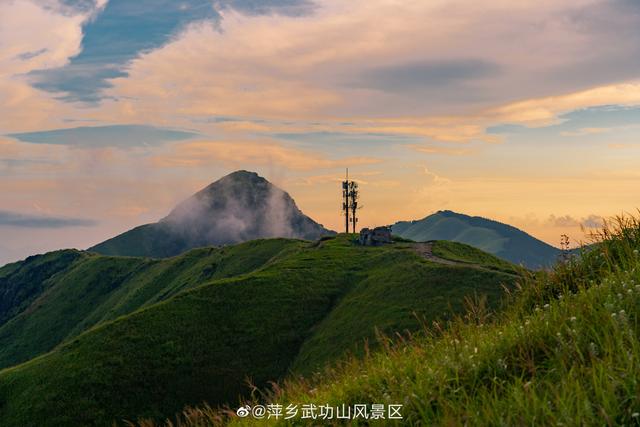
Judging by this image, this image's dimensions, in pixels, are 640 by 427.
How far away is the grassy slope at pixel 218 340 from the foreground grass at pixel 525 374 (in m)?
58.2

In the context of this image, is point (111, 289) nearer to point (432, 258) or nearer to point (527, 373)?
point (432, 258)

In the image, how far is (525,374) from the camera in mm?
7566

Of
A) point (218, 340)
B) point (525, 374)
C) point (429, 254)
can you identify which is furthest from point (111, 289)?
point (525, 374)

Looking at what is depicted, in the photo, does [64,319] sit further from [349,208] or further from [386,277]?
[386,277]

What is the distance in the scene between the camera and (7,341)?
161375 mm

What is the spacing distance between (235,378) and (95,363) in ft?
60.4

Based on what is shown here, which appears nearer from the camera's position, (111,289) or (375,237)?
(375,237)

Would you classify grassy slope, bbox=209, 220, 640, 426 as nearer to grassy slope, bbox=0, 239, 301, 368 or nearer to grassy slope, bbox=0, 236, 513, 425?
grassy slope, bbox=0, 236, 513, 425

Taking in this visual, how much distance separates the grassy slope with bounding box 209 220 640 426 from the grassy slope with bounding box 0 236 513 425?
58.3m

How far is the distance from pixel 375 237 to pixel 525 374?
378 ft

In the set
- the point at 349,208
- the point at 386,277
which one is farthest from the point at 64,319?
the point at 386,277

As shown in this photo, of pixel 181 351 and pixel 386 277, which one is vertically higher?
pixel 386 277

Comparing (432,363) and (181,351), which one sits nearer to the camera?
(432,363)

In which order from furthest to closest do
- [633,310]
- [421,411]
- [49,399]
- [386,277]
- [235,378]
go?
[386,277], [235,378], [49,399], [633,310], [421,411]
